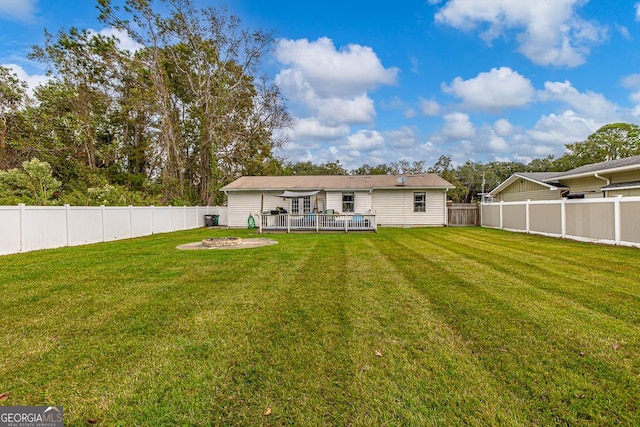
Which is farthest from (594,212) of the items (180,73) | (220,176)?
(180,73)

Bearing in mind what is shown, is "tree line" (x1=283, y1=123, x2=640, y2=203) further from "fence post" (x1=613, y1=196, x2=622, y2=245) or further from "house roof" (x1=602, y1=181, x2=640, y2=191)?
"fence post" (x1=613, y1=196, x2=622, y2=245)

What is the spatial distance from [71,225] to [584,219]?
17317mm

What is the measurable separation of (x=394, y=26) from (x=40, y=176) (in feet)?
61.2

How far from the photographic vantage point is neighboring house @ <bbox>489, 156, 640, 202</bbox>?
1093cm

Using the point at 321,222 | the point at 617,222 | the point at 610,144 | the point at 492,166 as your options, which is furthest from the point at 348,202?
the point at 492,166

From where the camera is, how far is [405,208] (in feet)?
59.7

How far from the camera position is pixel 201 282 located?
541 cm

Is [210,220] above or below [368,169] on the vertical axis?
below

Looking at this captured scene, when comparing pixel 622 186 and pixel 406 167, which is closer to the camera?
pixel 622 186

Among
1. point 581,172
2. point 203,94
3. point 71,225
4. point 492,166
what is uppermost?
point 203,94

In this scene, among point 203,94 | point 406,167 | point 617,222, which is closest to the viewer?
point 617,222

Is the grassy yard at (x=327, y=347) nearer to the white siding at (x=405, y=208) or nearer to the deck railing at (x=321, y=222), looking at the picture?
the deck railing at (x=321, y=222)

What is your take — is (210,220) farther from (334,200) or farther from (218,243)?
(218,243)

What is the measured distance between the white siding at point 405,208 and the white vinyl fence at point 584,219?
3.98m
